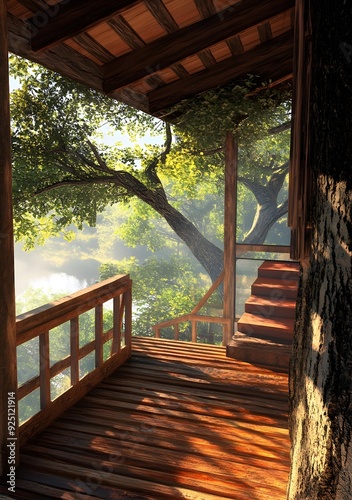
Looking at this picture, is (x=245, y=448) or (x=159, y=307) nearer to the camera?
(x=245, y=448)

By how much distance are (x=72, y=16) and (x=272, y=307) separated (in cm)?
445

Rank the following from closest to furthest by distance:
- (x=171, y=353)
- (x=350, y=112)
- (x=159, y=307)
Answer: (x=350, y=112) < (x=171, y=353) < (x=159, y=307)

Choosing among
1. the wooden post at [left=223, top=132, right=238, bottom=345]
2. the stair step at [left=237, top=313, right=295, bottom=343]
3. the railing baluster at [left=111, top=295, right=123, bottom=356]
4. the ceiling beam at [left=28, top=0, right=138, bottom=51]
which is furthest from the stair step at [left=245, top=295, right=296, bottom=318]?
the ceiling beam at [left=28, top=0, right=138, bottom=51]

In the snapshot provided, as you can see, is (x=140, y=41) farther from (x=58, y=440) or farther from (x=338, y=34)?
(x=58, y=440)

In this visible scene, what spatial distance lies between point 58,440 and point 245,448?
135cm

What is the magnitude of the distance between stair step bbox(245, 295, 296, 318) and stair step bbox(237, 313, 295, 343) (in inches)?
5.3

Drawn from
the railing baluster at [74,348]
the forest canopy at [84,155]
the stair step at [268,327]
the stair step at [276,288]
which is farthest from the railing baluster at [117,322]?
the forest canopy at [84,155]

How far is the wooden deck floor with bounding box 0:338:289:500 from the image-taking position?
2760mm

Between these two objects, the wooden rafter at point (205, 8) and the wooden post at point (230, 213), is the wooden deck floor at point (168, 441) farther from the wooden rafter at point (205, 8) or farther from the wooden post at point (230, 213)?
the wooden rafter at point (205, 8)

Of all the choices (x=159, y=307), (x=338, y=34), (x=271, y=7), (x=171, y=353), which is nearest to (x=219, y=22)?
(x=271, y=7)

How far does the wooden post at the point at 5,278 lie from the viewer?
8.66 feet

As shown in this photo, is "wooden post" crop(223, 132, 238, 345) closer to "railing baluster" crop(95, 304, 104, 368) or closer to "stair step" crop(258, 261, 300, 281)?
"stair step" crop(258, 261, 300, 281)

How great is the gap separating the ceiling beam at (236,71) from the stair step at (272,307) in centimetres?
317

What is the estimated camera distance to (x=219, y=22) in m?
4.55
